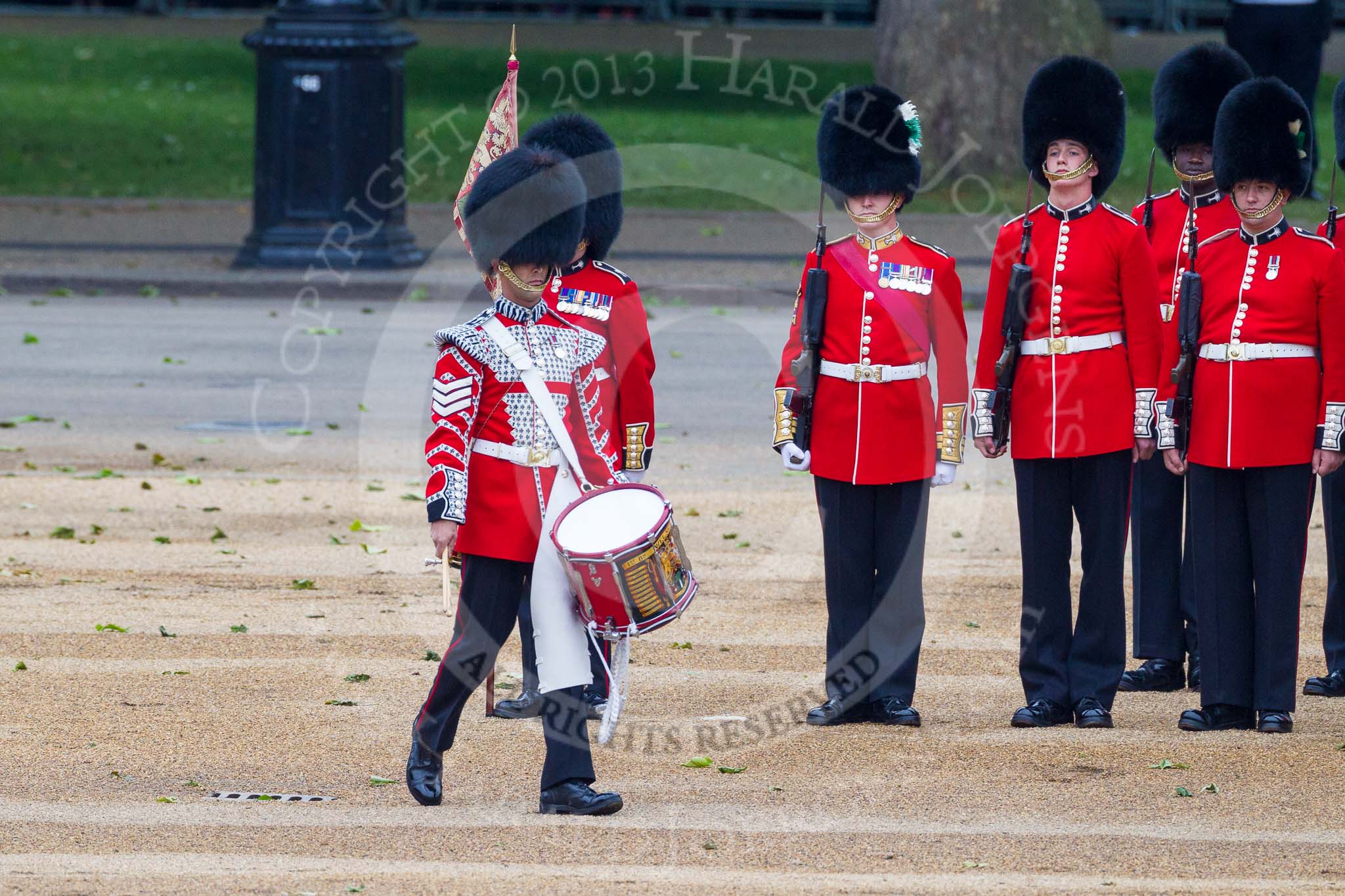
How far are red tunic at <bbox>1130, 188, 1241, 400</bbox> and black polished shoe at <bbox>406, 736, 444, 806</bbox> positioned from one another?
2608 millimetres

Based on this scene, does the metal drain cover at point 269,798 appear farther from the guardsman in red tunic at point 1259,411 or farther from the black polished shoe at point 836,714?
the guardsman in red tunic at point 1259,411

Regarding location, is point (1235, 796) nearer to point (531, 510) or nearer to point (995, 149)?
point (531, 510)

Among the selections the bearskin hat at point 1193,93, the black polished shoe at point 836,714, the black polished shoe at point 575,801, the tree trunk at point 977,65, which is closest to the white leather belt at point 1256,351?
the bearskin hat at point 1193,93

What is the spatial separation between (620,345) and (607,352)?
5cm

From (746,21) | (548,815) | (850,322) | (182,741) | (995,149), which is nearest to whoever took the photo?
(548,815)

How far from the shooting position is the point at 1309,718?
6.12 m

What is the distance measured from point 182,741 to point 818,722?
1.83 metres

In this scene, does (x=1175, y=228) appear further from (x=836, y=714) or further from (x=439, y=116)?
(x=439, y=116)

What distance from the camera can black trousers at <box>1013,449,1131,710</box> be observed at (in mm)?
6051

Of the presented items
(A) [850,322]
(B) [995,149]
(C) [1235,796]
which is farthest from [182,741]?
(B) [995,149]

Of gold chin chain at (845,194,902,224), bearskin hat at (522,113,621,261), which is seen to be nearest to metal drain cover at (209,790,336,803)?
bearskin hat at (522,113,621,261)

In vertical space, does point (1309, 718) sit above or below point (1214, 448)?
below

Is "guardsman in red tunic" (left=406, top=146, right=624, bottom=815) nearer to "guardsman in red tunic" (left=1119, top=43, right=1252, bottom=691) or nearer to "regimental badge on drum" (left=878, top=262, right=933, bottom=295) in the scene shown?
"regimental badge on drum" (left=878, top=262, right=933, bottom=295)

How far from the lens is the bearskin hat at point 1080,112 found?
6.12 meters
